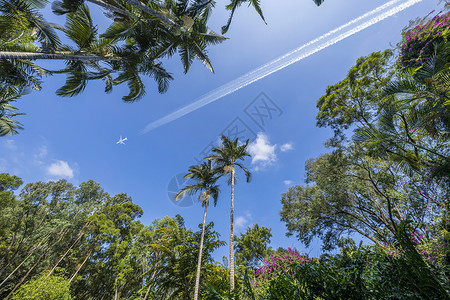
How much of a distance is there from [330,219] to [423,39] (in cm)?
1135

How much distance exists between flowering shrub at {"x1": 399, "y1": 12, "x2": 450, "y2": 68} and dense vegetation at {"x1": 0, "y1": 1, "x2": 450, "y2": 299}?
46 mm

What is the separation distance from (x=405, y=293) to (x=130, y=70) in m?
9.91

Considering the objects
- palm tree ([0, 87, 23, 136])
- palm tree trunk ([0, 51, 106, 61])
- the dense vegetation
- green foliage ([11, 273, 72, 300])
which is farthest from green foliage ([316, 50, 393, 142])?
green foliage ([11, 273, 72, 300])

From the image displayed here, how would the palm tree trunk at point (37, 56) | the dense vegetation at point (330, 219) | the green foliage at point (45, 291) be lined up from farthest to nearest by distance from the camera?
1. the green foliage at point (45, 291)
2. the palm tree trunk at point (37, 56)
3. the dense vegetation at point (330, 219)

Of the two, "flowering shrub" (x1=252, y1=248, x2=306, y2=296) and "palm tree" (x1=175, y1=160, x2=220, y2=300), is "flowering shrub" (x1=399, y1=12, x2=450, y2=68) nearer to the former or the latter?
"flowering shrub" (x1=252, y1=248, x2=306, y2=296)

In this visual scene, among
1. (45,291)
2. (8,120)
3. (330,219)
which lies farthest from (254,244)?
(8,120)

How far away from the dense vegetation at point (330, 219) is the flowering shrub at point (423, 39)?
0.05 meters

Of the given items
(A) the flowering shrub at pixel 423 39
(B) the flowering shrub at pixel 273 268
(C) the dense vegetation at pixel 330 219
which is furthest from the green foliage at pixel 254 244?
(A) the flowering shrub at pixel 423 39

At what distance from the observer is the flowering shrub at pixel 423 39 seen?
20.6ft

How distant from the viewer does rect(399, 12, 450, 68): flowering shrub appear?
247 inches

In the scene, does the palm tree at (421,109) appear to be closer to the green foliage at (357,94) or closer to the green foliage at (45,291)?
the green foliage at (357,94)

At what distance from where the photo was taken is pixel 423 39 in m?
6.87

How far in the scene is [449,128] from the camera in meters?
5.83

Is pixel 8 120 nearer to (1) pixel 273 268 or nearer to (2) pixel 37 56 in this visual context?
(2) pixel 37 56
